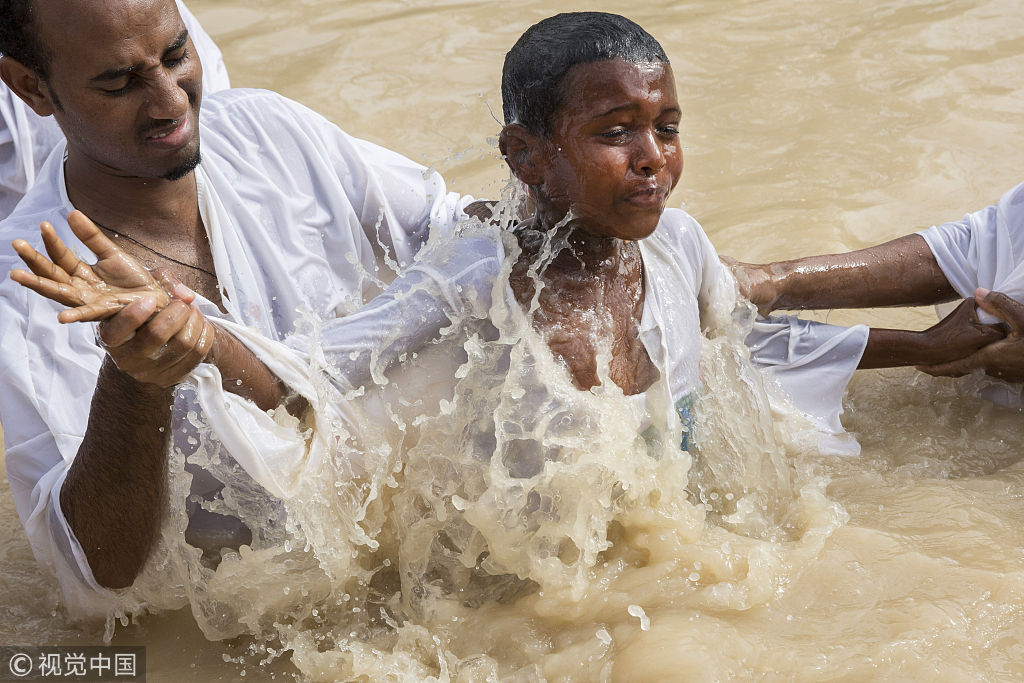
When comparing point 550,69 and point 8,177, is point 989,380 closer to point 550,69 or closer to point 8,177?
point 550,69

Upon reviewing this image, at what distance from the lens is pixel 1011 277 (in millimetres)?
3254

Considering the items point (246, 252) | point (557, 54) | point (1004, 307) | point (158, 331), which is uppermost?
point (557, 54)

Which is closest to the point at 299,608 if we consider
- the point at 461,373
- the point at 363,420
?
the point at 363,420

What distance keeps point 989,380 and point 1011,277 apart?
0.32 metres

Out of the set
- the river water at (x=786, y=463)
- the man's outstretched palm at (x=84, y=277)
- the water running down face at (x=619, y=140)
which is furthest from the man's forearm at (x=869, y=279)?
the man's outstretched palm at (x=84, y=277)

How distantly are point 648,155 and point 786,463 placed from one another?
111 centimetres

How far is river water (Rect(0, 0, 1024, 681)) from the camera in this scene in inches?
95.3

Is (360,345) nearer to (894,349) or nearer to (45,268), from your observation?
(45,268)

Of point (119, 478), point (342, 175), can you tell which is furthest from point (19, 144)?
point (119, 478)

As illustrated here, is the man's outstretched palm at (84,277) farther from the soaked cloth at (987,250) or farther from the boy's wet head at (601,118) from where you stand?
the soaked cloth at (987,250)

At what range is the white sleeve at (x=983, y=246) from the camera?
3.33 m

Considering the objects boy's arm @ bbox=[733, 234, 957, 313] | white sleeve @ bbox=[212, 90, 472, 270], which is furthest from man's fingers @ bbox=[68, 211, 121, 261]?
boy's arm @ bbox=[733, 234, 957, 313]

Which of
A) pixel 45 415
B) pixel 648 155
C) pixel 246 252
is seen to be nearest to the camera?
pixel 648 155

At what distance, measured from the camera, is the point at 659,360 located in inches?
105
